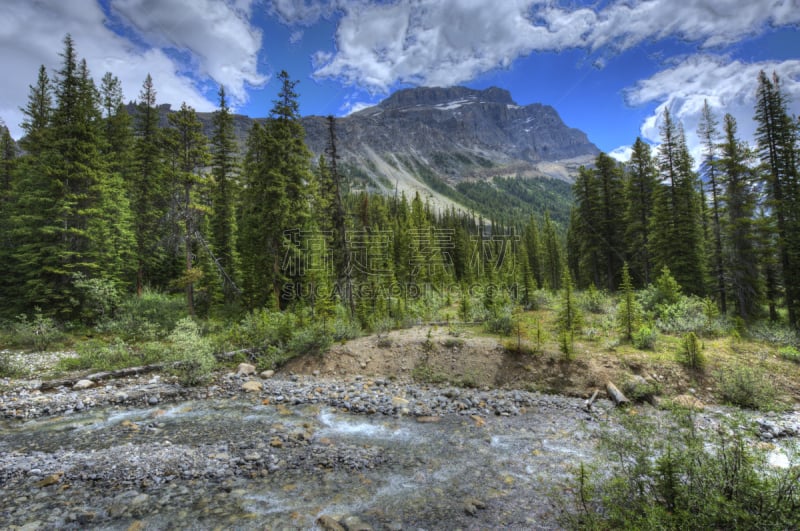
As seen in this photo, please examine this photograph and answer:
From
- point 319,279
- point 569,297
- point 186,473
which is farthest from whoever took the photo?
point 319,279

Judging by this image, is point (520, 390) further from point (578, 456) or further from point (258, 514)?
point (258, 514)

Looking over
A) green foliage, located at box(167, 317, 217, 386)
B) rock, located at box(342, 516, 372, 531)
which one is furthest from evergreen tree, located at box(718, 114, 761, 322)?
green foliage, located at box(167, 317, 217, 386)

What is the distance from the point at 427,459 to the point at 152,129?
1183 inches

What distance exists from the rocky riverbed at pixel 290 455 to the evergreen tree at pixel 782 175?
15.0m

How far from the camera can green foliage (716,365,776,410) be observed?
380 inches

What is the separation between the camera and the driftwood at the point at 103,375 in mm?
11519

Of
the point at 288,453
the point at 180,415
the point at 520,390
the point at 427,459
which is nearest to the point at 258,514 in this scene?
the point at 288,453

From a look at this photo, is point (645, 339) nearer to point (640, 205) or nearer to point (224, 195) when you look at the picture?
point (640, 205)

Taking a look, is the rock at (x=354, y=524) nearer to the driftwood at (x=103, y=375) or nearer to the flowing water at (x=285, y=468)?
the flowing water at (x=285, y=468)

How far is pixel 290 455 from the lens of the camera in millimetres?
7441

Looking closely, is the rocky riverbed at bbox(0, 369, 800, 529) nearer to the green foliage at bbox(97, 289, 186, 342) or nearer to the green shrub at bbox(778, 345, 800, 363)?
the green shrub at bbox(778, 345, 800, 363)

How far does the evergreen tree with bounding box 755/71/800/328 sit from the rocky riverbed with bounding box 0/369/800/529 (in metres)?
15.0

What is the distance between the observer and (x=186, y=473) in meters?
6.50

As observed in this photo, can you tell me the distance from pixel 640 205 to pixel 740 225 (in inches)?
301
